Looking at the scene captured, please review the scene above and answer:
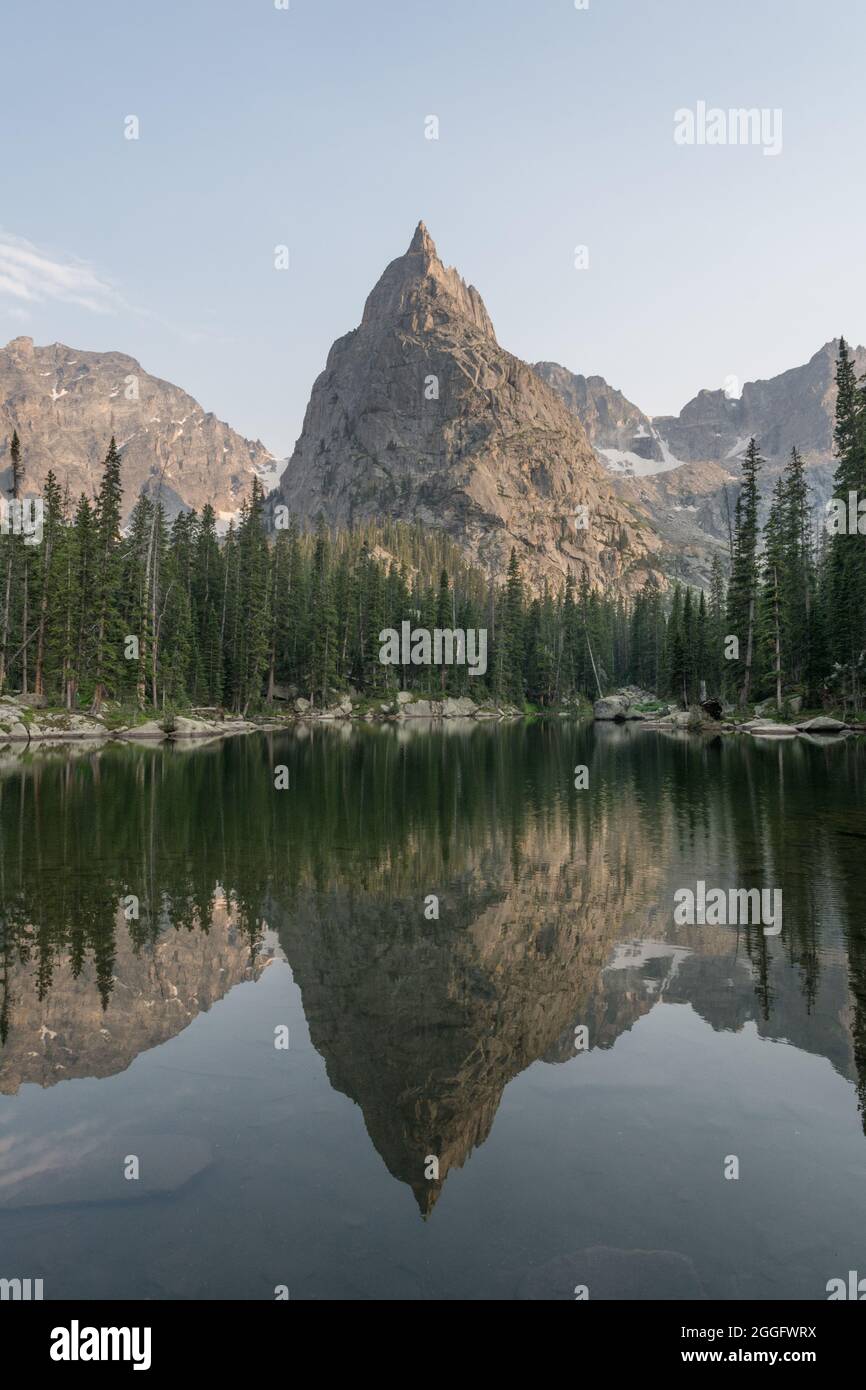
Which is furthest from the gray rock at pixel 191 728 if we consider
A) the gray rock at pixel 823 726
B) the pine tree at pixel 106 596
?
the gray rock at pixel 823 726

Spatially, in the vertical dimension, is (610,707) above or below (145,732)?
above

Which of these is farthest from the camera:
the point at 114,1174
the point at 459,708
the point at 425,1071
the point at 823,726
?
the point at 459,708

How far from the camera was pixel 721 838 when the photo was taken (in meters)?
23.8

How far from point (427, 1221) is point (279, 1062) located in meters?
3.84

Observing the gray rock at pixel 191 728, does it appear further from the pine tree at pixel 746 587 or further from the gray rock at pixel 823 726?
the gray rock at pixel 823 726

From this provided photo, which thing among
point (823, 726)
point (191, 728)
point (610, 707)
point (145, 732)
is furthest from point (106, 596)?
point (610, 707)

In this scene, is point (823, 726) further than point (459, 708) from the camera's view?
No

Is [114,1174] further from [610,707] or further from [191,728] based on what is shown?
[610,707]

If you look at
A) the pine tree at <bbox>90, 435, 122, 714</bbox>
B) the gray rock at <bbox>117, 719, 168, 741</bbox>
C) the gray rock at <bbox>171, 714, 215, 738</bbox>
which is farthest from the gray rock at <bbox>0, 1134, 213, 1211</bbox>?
the pine tree at <bbox>90, 435, 122, 714</bbox>

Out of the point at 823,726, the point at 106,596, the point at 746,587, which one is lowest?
the point at 823,726

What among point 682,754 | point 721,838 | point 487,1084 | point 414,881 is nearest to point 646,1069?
point 487,1084

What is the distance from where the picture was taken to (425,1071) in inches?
367
